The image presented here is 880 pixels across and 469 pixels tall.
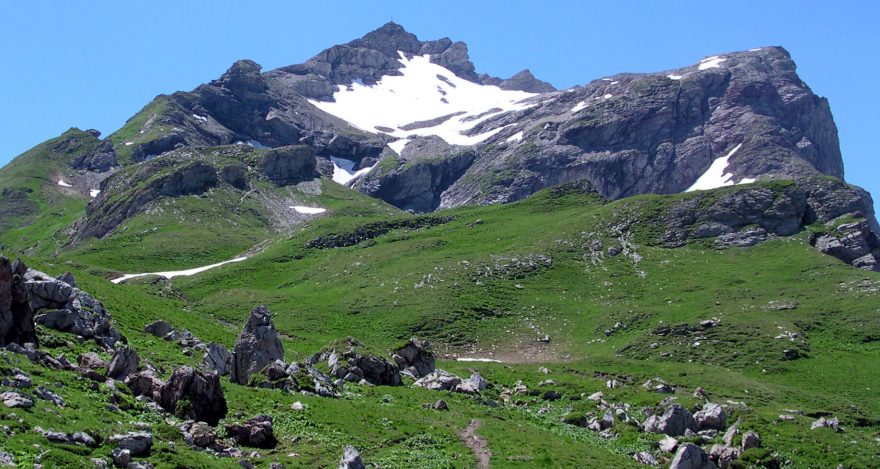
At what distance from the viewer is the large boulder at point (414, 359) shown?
6366 centimetres

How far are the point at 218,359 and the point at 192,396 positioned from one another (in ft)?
52.8

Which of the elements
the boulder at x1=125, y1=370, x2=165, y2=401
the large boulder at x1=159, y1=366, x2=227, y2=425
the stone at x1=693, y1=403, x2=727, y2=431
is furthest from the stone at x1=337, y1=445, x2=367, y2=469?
the stone at x1=693, y1=403, x2=727, y2=431

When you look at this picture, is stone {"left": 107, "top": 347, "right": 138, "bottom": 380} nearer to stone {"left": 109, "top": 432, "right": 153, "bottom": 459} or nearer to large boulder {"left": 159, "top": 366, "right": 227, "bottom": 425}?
large boulder {"left": 159, "top": 366, "right": 227, "bottom": 425}

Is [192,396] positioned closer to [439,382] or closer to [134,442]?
[134,442]

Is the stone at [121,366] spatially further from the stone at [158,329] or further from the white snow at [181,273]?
the white snow at [181,273]

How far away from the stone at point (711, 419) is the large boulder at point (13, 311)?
39.2m

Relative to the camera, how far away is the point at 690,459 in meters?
41.0

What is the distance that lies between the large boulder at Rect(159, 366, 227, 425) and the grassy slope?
1205mm

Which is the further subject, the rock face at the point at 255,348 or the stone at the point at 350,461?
the rock face at the point at 255,348

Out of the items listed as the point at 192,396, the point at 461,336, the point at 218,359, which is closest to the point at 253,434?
the point at 192,396

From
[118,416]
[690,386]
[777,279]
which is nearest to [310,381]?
[118,416]

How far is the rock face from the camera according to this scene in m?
48.2

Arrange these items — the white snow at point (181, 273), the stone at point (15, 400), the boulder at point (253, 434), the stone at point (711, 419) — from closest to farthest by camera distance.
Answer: the stone at point (15, 400) < the boulder at point (253, 434) < the stone at point (711, 419) < the white snow at point (181, 273)

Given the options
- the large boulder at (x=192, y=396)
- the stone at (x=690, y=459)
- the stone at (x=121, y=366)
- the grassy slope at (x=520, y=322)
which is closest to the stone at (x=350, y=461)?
the grassy slope at (x=520, y=322)
